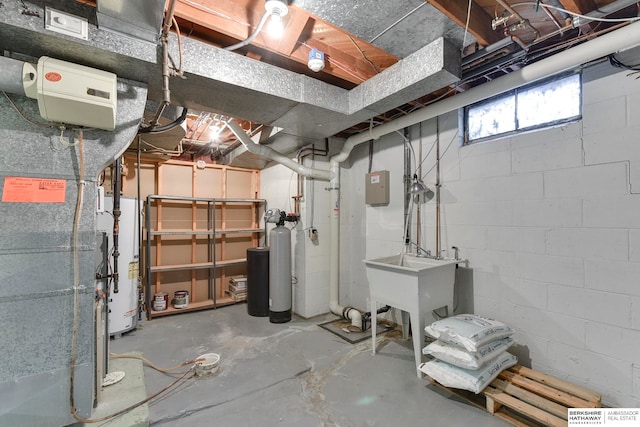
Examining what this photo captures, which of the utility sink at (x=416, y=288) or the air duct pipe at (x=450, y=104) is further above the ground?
the air duct pipe at (x=450, y=104)

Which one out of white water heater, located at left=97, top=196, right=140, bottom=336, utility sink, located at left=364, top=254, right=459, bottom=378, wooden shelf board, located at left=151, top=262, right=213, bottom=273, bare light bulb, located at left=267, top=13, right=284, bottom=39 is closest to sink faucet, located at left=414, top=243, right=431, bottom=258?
utility sink, located at left=364, top=254, right=459, bottom=378

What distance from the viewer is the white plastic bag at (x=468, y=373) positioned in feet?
6.28

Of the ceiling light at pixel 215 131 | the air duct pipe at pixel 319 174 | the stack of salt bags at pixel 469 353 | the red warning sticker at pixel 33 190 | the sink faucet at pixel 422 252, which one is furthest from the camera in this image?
the ceiling light at pixel 215 131

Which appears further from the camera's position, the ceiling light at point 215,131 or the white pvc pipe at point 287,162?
the ceiling light at point 215,131

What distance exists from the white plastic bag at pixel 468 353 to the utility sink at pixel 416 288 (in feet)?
0.62

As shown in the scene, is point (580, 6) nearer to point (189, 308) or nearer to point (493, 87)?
point (493, 87)

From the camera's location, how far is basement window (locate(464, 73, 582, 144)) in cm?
213

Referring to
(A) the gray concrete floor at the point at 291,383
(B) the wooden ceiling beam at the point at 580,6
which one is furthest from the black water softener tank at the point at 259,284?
(B) the wooden ceiling beam at the point at 580,6

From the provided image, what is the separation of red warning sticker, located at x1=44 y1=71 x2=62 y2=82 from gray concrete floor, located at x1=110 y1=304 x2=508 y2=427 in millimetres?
2165

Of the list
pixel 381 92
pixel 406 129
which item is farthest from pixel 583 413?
pixel 406 129

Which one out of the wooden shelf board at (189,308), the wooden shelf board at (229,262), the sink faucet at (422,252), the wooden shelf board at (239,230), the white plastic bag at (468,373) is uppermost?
the wooden shelf board at (239,230)

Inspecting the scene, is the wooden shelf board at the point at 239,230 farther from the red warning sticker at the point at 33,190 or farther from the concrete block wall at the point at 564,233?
the concrete block wall at the point at 564,233

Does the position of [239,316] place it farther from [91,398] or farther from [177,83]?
[177,83]

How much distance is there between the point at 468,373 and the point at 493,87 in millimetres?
2107
